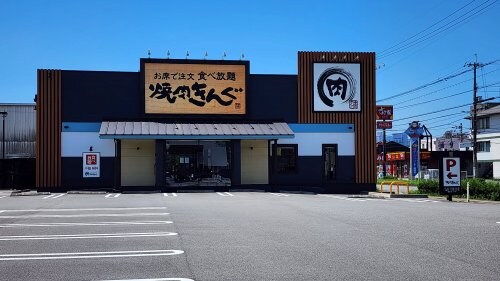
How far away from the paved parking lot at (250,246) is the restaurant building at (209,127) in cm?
1331

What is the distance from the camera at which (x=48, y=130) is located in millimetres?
27094

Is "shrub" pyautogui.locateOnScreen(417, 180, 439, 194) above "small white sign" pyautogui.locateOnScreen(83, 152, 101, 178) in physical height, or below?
below

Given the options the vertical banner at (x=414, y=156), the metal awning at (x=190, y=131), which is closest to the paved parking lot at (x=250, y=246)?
the metal awning at (x=190, y=131)

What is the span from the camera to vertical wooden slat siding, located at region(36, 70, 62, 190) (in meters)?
27.0

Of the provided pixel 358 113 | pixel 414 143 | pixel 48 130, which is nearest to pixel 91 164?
pixel 48 130

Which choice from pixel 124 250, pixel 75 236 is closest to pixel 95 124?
pixel 75 236

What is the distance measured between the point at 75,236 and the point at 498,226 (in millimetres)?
8788

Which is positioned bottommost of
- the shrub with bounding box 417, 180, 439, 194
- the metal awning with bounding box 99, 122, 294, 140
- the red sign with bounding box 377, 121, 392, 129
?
the shrub with bounding box 417, 180, 439, 194

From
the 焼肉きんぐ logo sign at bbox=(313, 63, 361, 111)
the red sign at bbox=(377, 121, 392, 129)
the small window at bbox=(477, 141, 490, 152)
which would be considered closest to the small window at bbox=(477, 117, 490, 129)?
the small window at bbox=(477, 141, 490, 152)

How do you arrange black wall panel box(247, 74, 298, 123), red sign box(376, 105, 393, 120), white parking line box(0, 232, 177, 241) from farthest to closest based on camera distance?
1. red sign box(376, 105, 393, 120)
2. black wall panel box(247, 74, 298, 123)
3. white parking line box(0, 232, 177, 241)

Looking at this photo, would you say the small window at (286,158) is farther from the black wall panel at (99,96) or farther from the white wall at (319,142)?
the black wall panel at (99,96)

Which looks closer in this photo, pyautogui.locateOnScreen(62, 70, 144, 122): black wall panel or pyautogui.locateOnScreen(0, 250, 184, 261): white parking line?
pyautogui.locateOnScreen(0, 250, 184, 261): white parking line

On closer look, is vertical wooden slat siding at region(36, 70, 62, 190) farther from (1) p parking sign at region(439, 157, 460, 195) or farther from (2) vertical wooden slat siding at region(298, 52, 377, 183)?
(1) p parking sign at region(439, 157, 460, 195)

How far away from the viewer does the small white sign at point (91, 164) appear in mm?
27250
